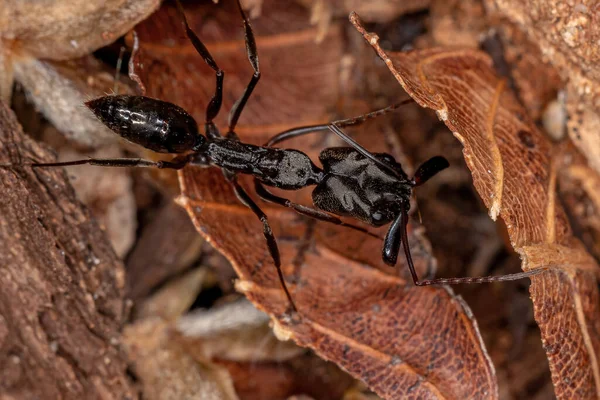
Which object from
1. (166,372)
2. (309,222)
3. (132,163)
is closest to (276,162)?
(309,222)

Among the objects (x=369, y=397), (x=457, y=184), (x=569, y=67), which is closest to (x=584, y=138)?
(x=569, y=67)

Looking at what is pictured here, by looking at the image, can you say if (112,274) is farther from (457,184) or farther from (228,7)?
(457,184)

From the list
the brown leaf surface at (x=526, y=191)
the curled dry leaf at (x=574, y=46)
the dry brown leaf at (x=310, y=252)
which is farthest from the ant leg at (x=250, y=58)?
the curled dry leaf at (x=574, y=46)

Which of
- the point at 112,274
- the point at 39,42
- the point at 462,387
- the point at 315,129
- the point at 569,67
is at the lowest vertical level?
the point at 462,387

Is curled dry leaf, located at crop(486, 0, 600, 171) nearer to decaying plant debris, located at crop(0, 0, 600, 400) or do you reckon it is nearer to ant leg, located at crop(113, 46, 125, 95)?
decaying plant debris, located at crop(0, 0, 600, 400)

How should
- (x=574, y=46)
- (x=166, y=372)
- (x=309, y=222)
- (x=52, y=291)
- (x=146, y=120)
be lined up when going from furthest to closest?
(x=309, y=222)
(x=166, y=372)
(x=146, y=120)
(x=574, y=46)
(x=52, y=291)

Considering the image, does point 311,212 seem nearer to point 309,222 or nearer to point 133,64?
point 309,222

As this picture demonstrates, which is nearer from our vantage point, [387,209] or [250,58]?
[387,209]
